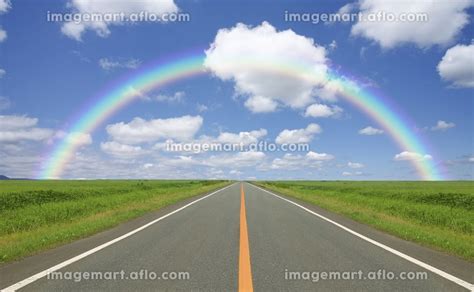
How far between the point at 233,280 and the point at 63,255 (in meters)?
4.28

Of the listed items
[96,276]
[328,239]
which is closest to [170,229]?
[328,239]

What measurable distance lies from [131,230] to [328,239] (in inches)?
242

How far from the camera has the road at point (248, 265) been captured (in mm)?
5512

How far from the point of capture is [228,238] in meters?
9.88

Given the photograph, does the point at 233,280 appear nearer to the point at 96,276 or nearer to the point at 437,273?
the point at 96,276

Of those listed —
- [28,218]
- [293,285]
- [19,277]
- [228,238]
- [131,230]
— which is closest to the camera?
[293,285]

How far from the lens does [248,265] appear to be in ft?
22.1

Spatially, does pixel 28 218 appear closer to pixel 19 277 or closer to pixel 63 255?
pixel 63 255

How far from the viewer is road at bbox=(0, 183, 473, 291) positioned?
551cm

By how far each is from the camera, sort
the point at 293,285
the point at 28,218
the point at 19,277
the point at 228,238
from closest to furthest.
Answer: the point at 293,285 < the point at 19,277 < the point at 228,238 < the point at 28,218

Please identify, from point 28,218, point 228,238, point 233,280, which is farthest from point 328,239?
point 28,218

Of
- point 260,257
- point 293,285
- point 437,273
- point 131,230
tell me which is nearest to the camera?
point 293,285

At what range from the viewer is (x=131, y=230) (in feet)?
38.3

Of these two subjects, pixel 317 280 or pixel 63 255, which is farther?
pixel 63 255
